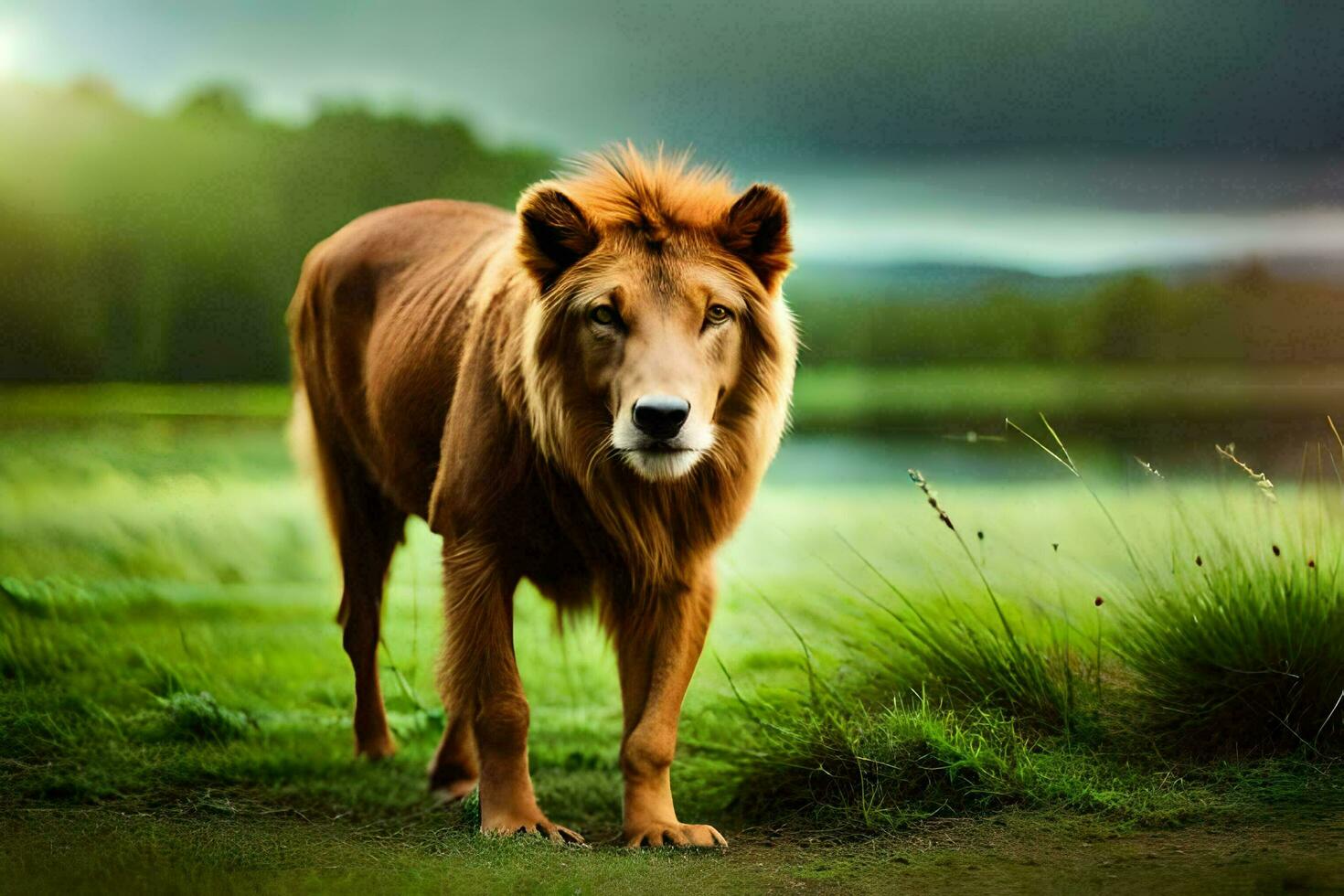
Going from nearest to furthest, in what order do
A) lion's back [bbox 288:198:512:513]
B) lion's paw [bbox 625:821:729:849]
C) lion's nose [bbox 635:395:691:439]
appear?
lion's nose [bbox 635:395:691:439] < lion's paw [bbox 625:821:729:849] < lion's back [bbox 288:198:512:513]

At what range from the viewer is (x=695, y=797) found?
5406 mm

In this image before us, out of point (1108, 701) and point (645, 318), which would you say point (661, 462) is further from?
point (1108, 701)

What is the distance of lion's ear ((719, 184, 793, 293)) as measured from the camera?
15.3 ft

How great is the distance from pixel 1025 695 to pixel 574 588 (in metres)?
1.60

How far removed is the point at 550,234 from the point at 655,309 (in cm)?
48

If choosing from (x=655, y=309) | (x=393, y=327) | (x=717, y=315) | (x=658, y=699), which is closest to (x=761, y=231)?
(x=717, y=315)

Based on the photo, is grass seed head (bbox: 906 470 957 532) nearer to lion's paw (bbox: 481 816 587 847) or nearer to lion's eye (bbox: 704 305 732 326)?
lion's eye (bbox: 704 305 732 326)

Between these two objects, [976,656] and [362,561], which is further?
[362,561]

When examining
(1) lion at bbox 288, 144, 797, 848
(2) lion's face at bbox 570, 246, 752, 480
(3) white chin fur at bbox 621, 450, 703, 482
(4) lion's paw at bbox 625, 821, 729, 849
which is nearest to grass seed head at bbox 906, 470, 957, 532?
(1) lion at bbox 288, 144, 797, 848

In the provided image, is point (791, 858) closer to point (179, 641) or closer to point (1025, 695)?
point (1025, 695)

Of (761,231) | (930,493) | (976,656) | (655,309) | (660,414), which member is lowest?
(976,656)

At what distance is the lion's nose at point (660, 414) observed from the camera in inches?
165

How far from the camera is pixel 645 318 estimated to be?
4426 millimetres

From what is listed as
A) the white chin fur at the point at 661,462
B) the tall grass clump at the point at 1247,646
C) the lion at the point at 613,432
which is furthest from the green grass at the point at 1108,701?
the white chin fur at the point at 661,462
